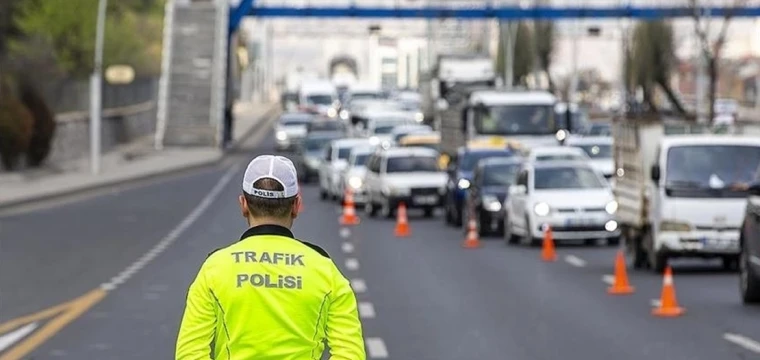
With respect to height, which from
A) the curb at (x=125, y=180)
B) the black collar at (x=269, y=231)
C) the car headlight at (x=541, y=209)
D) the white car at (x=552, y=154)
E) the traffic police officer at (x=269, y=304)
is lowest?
the curb at (x=125, y=180)

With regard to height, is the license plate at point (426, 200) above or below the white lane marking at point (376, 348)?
below

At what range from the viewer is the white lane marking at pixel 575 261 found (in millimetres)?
28141

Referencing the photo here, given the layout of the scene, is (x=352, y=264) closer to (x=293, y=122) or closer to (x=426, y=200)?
(x=426, y=200)

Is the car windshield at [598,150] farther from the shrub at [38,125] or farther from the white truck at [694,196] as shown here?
the white truck at [694,196]

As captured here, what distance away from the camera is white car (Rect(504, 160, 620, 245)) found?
3206 centimetres

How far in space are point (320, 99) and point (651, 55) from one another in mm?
19011

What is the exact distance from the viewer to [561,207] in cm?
3212

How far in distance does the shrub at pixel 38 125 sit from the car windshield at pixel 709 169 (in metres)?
33.6

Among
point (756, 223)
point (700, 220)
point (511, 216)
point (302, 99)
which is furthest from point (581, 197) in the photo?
point (302, 99)

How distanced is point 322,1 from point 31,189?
78.5 m

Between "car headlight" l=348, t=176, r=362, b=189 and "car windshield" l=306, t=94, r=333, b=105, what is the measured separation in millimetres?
68356

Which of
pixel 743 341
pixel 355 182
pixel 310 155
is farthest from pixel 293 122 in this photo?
pixel 743 341

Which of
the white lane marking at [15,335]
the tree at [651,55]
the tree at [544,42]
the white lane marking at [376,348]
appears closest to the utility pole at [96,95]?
the white lane marking at [15,335]

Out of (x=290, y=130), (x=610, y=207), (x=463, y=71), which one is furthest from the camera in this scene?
(x=290, y=130)
